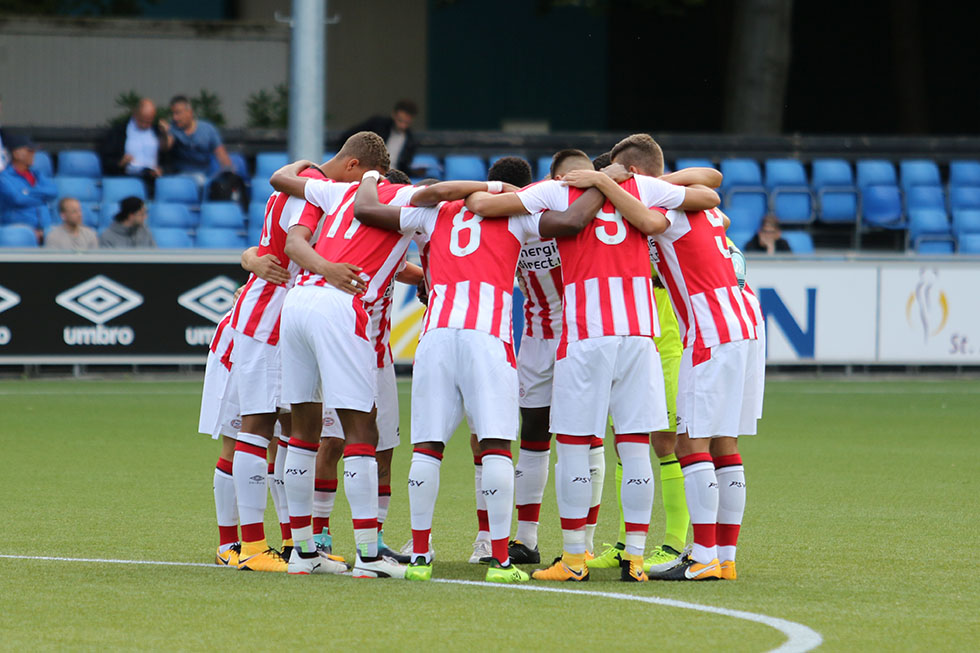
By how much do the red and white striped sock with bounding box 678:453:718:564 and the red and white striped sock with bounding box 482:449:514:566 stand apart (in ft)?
2.64

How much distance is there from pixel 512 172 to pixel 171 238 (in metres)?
9.71

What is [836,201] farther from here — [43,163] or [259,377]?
[259,377]

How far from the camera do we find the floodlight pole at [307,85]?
1459cm

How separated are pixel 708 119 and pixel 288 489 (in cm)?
2254

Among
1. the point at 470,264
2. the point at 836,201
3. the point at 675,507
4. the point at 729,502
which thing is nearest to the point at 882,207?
the point at 836,201

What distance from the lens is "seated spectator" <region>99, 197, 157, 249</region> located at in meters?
14.6

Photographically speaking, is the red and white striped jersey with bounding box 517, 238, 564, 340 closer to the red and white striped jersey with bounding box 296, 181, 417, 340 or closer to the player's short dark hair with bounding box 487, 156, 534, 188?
the player's short dark hair with bounding box 487, 156, 534, 188

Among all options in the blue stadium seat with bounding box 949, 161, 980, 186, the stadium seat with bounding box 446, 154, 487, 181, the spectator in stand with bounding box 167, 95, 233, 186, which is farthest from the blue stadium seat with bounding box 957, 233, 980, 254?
the spectator in stand with bounding box 167, 95, 233, 186

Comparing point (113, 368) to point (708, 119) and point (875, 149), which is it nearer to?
point (875, 149)

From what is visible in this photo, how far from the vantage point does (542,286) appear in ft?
22.7

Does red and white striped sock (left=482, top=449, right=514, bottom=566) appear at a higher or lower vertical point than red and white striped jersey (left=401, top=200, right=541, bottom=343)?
lower

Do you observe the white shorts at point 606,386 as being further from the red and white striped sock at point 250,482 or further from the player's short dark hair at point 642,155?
the red and white striped sock at point 250,482

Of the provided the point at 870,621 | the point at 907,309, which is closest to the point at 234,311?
the point at 870,621

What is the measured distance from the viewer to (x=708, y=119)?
27844mm
